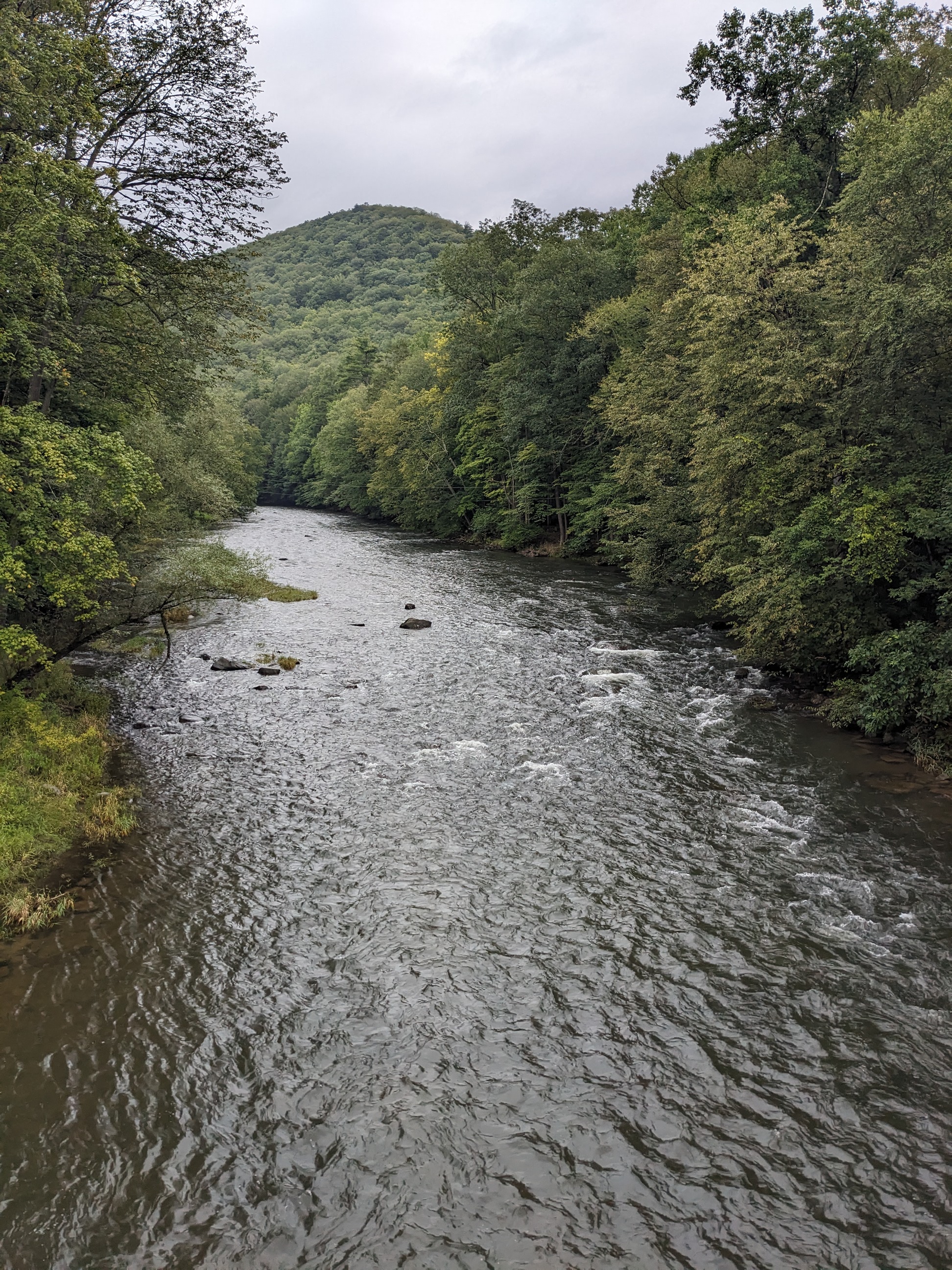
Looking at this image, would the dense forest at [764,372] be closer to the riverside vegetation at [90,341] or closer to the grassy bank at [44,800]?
the riverside vegetation at [90,341]

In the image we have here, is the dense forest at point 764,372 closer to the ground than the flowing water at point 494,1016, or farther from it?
farther from it

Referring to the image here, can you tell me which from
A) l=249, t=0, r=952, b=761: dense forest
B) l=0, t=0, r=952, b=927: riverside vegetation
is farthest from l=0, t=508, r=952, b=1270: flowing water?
l=249, t=0, r=952, b=761: dense forest

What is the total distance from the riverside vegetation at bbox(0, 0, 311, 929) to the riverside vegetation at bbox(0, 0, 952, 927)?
0.07 meters

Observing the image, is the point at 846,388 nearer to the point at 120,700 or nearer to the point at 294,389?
the point at 120,700

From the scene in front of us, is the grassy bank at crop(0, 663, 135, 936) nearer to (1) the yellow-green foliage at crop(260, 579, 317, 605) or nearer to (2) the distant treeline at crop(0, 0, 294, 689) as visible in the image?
(2) the distant treeline at crop(0, 0, 294, 689)

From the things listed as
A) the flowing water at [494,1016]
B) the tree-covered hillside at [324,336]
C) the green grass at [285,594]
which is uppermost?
the tree-covered hillside at [324,336]

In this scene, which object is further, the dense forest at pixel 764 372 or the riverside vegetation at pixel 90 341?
the dense forest at pixel 764 372

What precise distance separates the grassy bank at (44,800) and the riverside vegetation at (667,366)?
2.4 inches

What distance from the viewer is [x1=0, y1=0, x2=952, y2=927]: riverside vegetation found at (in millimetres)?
13555

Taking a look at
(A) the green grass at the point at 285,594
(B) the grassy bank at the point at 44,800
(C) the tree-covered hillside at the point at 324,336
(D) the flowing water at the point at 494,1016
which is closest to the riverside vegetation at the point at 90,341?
(B) the grassy bank at the point at 44,800

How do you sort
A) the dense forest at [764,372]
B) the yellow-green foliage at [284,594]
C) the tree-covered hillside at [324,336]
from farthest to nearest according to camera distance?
the tree-covered hillside at [324,336] → the yellow-green foliage at [284,594] → the dense forest at [764,372]

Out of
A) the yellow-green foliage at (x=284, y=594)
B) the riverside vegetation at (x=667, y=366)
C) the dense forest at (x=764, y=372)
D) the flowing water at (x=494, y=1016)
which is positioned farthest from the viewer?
the yellow-green foliage at (x=284, y=594)

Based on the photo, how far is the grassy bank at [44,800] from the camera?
11656 mm

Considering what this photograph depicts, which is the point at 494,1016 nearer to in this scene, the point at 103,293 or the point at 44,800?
the point at 44,800
